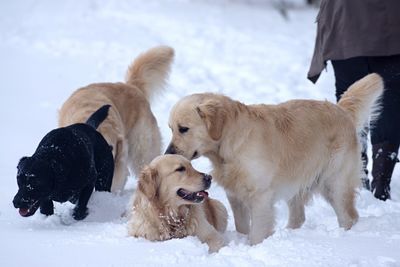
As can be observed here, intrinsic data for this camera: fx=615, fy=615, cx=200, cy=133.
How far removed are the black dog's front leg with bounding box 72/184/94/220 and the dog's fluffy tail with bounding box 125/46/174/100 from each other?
1.95m

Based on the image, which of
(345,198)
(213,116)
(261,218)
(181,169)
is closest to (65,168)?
(181,169)

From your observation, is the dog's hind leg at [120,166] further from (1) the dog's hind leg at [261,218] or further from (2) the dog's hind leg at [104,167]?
(1) the dog's hind leg at [261,218]

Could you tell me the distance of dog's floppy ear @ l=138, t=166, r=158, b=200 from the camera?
174 inches

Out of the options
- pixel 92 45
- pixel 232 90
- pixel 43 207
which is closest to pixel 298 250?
pixel 43 207

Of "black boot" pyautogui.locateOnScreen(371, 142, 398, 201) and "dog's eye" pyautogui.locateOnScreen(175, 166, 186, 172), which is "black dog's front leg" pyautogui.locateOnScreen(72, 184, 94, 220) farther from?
"black boot" pyautogui.locateOnScreen(371, 142, 398, 201)

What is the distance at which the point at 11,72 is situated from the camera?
10.8m

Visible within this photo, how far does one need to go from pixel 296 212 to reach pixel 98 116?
1.90 metres

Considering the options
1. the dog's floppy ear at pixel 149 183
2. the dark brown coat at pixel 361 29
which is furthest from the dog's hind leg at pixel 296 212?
the dark brown coat at pixel 361 29

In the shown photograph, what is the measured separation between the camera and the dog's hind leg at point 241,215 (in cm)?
483

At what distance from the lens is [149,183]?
4.43 metres

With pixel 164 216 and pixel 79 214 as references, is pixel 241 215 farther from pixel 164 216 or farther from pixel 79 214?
pixel 79 214

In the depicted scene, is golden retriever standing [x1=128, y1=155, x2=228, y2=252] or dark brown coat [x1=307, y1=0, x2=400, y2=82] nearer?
golden retriever standing [x1=128, y1=155, x2=228, y2=252]

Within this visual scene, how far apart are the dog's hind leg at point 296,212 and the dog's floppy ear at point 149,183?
1.35 metres

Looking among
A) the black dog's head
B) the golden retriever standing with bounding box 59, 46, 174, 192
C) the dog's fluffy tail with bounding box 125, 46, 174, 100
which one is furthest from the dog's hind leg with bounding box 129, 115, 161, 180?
the black dog's head
